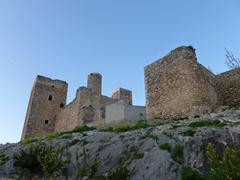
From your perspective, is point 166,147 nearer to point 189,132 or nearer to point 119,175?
point 189,132

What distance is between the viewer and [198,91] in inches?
520

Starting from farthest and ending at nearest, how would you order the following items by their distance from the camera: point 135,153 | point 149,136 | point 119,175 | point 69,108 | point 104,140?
1. point 69,108
2. point 104,140
3. point 149,136
4. point 135,153
5. point 119,175

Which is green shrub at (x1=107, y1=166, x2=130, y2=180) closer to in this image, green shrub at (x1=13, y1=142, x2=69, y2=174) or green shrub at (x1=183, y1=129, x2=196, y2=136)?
green shrub at (x1=13, y1=142, x2=69, y2=174)

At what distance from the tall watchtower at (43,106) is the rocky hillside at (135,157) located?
20509 millimetres

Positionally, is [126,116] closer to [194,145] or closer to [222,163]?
[194,145]

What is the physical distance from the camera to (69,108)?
28.3 m

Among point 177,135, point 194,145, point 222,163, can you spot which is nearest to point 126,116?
point 177,135

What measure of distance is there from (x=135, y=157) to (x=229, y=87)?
9.94 metres

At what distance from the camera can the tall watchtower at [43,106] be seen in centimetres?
2958

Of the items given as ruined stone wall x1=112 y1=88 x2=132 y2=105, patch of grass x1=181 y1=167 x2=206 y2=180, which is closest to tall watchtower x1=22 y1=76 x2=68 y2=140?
ruined stone wall x1=112 y1=88 x2=132 y2=105

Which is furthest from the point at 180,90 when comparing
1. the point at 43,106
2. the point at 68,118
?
the point at 43,106

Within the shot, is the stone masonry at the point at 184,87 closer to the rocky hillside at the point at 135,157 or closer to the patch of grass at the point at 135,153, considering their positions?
the rocky hillside at the point at 135,157

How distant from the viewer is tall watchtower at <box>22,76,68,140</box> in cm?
2958

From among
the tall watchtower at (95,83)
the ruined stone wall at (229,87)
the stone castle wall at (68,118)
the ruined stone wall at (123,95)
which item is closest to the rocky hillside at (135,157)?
the ruined stone wall at (229,87)
